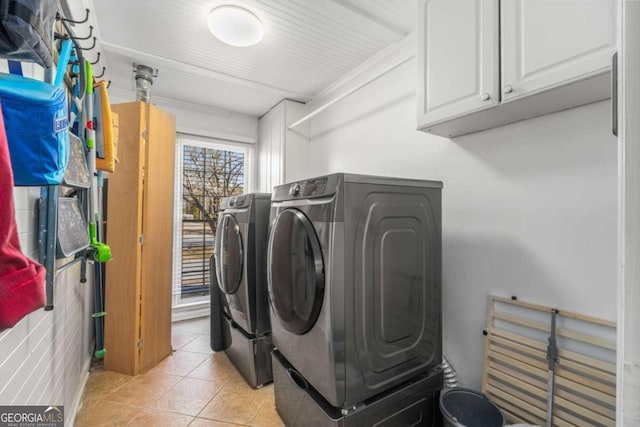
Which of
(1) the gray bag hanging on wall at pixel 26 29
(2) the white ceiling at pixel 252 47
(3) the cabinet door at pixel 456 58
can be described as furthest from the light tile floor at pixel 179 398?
(2) the white ceiling at pixel 252 47

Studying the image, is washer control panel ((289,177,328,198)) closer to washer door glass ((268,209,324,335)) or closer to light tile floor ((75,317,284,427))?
washer door glass ((268,209,324,335))

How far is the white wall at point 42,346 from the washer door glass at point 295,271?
1.03 meters

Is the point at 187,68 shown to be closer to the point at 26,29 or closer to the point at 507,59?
the point at 26,29

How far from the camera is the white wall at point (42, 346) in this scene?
3.41ft

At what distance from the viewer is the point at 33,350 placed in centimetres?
122

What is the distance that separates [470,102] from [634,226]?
4.11 feet

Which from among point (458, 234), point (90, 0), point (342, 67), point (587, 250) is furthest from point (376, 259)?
point (90, 0)

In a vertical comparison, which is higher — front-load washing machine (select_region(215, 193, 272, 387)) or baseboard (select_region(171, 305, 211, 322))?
front-load washing machine (select_region(215, 193, 272, 387))

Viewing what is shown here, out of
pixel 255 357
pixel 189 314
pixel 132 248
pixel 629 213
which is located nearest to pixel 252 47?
pixel 132 248

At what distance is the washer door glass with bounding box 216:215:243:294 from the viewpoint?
7.04ft

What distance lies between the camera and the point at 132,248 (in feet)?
7.63

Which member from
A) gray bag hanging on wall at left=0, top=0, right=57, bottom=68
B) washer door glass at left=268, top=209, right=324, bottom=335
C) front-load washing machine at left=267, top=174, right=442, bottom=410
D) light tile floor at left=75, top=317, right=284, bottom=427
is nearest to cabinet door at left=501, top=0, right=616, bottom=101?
front-load washing machine at left=267, top=174, right=442, bottom=410

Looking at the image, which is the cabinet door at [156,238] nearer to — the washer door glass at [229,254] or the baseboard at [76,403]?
the baseboard at [76,403]

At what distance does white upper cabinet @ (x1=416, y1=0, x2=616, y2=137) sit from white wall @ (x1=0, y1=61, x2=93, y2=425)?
1.86 m
